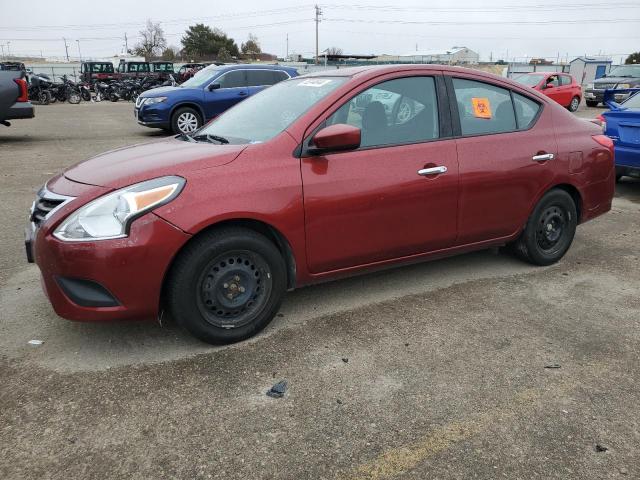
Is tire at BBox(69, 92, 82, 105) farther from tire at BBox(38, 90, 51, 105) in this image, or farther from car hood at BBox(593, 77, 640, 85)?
car hood at BBox(593, 77, 640, 85)

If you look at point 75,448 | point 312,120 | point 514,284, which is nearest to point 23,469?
point 75,448

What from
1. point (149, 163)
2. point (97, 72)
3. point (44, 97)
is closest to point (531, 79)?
point (149, 163)

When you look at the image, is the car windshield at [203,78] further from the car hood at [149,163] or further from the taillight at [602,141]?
A: the taillight at [602,141]

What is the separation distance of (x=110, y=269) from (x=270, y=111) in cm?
161

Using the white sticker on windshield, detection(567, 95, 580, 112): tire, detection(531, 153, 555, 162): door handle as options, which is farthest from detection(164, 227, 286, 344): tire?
detection(567, 95, 580, 112): tire

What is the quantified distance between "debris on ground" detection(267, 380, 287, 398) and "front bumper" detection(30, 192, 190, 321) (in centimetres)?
79

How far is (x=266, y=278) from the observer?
3.21 metres

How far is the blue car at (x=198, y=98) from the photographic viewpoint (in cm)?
1237

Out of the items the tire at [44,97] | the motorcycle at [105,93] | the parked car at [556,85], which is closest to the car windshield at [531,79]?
the parked car at [556,85]

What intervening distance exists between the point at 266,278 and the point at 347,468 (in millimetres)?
1295

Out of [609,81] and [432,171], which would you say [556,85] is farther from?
[432,171]

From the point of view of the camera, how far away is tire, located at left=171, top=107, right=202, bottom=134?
41.0 ft

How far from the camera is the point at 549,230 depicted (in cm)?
453

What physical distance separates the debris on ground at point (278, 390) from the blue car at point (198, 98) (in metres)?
10.4
